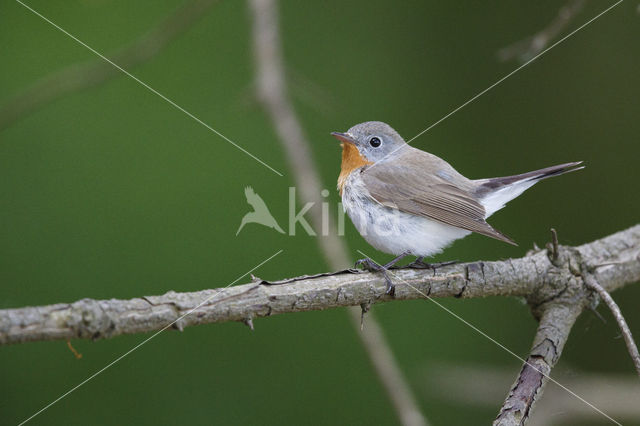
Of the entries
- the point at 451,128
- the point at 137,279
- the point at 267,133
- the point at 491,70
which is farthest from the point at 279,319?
the point at 491,70

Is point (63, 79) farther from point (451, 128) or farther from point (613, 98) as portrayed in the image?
point (613, 98)

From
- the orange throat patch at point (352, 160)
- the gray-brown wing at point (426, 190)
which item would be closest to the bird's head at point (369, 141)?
the orange throat patch at point (352, 160)

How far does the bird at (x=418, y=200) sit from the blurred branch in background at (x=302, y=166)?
392 mm

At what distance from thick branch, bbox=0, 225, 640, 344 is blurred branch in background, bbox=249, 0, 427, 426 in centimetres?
31

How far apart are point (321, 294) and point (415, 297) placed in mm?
546

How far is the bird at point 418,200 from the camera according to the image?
3.34m

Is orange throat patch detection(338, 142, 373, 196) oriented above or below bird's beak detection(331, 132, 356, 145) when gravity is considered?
below

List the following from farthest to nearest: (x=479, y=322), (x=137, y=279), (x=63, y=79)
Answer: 1. (x=479, y=322)
2. (x=137, y=279)
3. (x=63, y=79)

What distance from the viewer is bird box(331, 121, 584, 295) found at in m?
3.34

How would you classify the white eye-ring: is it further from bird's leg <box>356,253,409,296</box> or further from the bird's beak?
bird's leg <box>356,253,409,296</box>

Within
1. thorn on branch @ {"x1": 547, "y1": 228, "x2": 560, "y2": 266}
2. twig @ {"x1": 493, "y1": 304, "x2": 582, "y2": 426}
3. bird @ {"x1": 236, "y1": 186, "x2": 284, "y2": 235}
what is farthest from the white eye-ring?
twig @ {"x1": 493, "y1": 304, "x2": 582, "y2": 426}

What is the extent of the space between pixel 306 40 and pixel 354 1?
1.72ft

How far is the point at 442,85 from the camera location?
5.32 meters

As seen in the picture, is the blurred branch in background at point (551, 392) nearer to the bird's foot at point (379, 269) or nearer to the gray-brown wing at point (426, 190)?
the gray-brown wing at point (426, 190)
